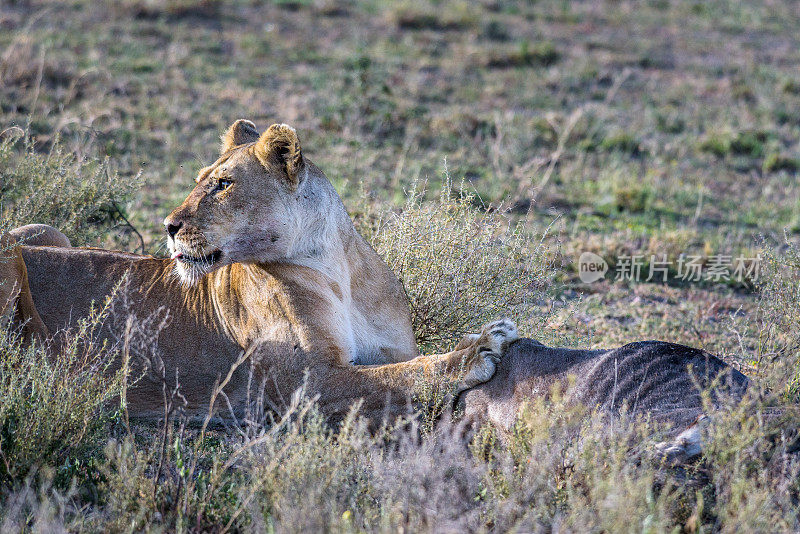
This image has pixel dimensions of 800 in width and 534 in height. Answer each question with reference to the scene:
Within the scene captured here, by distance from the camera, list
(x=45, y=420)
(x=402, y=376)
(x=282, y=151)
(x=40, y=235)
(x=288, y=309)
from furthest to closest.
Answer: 1. (x=40, y=235)
2. (x=282, y=151)
3. (x=288, y=309)
4. (x=402, y=376)
5. (x=45, y=420)

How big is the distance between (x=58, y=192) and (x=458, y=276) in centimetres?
315

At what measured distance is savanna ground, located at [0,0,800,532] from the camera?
319cm

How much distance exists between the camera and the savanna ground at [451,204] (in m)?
3.19

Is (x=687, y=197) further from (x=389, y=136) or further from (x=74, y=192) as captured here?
(x=74, y=192)

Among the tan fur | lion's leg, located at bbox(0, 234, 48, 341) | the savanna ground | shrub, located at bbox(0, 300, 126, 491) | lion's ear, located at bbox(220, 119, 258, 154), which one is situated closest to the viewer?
the savanna ground

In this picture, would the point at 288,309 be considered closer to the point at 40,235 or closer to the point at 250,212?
the point at 250,212

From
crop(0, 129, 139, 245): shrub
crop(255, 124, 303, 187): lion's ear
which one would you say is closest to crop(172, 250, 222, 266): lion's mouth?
crop(255, 124, 303, 187): lion's ear

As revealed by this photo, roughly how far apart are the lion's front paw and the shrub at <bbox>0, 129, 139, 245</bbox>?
136 inches

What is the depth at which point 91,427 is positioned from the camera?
3932 mm

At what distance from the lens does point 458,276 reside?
17.5ft

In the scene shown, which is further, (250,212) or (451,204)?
(451,204)

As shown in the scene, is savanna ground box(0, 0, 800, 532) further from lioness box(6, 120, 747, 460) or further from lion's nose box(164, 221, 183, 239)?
lion's nose box(164, 221, 183, 239)

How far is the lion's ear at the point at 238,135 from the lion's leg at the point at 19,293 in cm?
132

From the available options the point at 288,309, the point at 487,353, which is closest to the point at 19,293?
the point at 288,309
